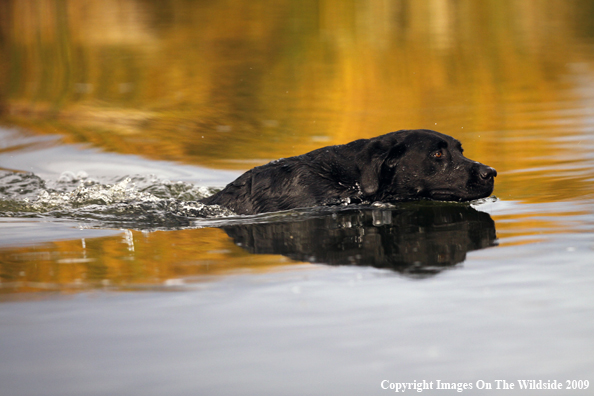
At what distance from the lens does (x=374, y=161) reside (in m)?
6.68

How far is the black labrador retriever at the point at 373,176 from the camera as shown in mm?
6598

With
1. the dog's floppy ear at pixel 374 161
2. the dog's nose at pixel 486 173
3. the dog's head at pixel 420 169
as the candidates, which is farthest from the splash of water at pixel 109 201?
the dog's nose at pixel 486 173

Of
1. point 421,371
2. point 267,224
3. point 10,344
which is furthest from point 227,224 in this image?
point 421,371

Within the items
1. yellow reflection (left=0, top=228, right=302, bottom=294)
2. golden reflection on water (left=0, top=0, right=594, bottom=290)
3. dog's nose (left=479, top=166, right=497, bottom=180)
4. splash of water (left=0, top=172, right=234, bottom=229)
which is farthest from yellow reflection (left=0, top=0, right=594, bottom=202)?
yellow reflection (left=0, top=228, right=302, bottom=294)

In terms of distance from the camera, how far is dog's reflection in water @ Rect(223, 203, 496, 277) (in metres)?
4.63

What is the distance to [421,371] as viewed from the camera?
9.21ft

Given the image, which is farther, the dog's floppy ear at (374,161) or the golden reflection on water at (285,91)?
the dog's floppy ear at (374,161)

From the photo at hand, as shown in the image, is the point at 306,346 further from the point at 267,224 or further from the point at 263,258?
the point at 267,224

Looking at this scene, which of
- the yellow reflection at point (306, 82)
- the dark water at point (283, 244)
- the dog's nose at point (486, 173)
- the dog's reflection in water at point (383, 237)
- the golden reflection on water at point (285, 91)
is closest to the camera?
the dark water at point (283, 244)

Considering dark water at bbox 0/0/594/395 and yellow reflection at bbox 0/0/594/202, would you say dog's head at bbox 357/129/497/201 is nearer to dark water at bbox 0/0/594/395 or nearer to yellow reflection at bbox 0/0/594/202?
dark water at bbox 0/0/594/395

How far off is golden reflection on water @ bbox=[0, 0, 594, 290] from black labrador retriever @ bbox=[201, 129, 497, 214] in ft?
2.44

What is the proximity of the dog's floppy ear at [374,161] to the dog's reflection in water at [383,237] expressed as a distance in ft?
0.81

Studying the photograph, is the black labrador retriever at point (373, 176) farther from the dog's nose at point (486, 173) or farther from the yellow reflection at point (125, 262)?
the yellow reflection at point (125, 262)

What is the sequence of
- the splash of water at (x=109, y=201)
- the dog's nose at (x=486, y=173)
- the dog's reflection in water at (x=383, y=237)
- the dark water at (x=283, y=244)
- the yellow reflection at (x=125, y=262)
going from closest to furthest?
1. the dark water at (x=283, y=244)
2. the yellow reflection at (x=125, y=262)
3. the dog's reflection in water at (x=383, y=237)
4. the dog's nose at (x=486, y=173)
5. the splash of water at (x=109, y=201)
